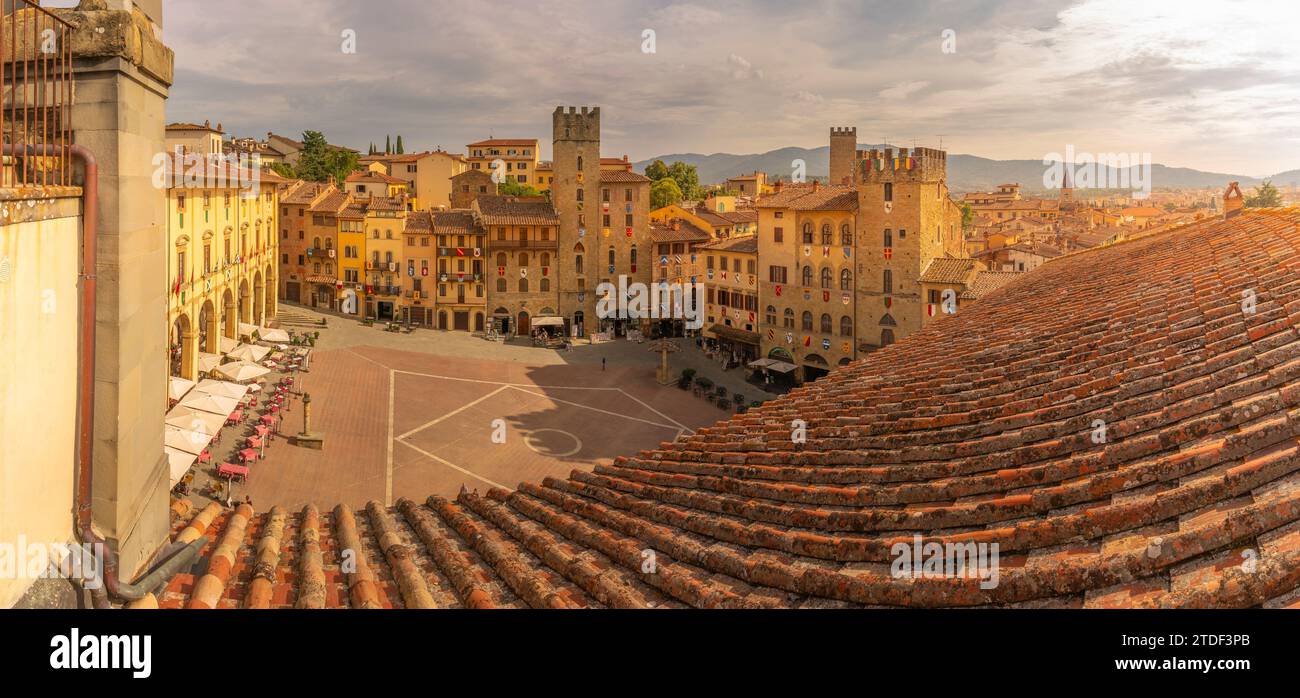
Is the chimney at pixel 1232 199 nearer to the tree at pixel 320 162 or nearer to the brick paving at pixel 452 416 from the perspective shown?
the brick paving at pixel 452 416

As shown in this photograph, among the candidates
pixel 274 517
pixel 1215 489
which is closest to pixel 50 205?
pixel 274 517

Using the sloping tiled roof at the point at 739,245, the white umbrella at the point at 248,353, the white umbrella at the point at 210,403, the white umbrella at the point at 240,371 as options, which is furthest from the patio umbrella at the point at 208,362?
the sloping tiled roof at the point at 739,245

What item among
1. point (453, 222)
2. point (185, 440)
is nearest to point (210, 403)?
point (185, 440)

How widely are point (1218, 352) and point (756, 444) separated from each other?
4258mm

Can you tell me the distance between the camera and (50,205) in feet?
15.6

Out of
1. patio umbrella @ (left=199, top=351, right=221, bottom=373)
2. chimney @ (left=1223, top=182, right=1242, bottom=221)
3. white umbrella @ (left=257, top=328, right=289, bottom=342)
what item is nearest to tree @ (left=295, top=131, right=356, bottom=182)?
white umbrella @ (left=257, top=328, right=289, bottom=342)

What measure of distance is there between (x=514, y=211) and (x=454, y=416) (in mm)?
32388

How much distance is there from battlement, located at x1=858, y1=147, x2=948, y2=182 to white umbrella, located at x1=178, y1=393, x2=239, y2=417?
38.4m

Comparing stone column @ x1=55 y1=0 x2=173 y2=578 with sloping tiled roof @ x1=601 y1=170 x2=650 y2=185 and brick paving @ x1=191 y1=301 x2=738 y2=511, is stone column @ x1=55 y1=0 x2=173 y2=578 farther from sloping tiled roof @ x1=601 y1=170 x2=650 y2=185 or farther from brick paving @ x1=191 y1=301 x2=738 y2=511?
sloping tiled roof @ x1=601 y1=170 x2=650 y2=185

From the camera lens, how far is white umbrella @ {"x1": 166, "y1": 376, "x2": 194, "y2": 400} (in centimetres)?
3275

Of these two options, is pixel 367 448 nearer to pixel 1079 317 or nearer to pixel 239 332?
pixel 239 332

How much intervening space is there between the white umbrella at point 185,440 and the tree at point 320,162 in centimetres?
8265

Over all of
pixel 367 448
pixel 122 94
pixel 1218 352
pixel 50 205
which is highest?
pixel 122 94

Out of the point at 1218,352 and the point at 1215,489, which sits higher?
the point at 1218,352
